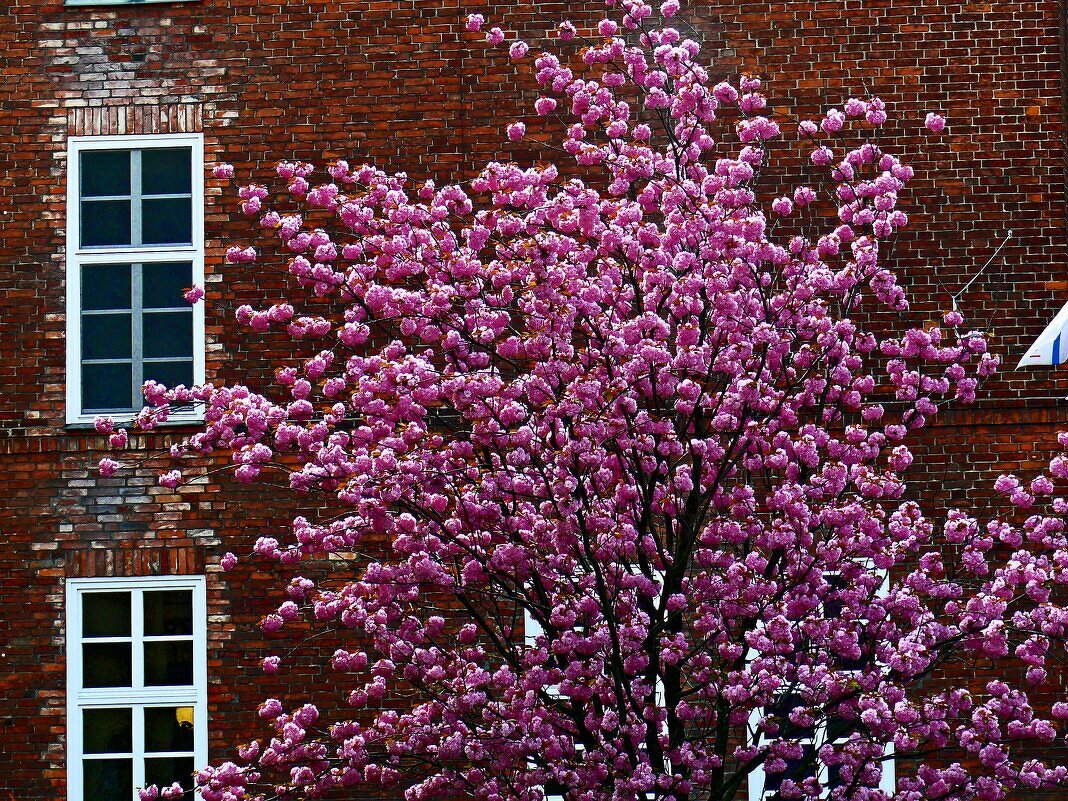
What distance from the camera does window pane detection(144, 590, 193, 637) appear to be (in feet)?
38.3

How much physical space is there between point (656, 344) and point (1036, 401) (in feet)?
15.3

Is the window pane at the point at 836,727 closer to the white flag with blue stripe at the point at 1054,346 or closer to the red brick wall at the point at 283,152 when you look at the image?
the white flag with blue stripe at the point at 1054,346

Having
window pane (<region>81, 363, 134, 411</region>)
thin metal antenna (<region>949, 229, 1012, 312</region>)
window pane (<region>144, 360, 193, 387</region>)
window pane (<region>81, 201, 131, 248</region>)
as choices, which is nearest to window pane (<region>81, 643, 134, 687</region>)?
window pane (<region>81, 363, 134, 411</region>)

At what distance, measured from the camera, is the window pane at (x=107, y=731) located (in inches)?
454

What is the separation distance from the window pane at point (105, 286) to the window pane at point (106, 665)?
2.68m

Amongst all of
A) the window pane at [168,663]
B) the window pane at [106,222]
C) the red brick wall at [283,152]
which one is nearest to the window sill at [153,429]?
the red brick wall at [283,152]

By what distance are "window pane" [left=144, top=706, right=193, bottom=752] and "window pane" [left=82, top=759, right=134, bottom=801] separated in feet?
0.77

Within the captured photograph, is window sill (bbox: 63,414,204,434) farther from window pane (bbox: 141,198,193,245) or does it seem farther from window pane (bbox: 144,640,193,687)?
window pane (bbox: 144,640,193,687)

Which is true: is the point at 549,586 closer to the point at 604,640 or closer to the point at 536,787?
the point at 604,640

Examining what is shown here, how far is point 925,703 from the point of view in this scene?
323 inches

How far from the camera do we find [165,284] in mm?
12102

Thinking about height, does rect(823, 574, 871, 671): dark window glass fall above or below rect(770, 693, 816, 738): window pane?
above

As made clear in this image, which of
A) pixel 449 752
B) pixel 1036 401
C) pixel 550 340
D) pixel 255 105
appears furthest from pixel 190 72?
pixel 1036 401

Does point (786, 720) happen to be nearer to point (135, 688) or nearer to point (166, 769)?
point (166, 769)
